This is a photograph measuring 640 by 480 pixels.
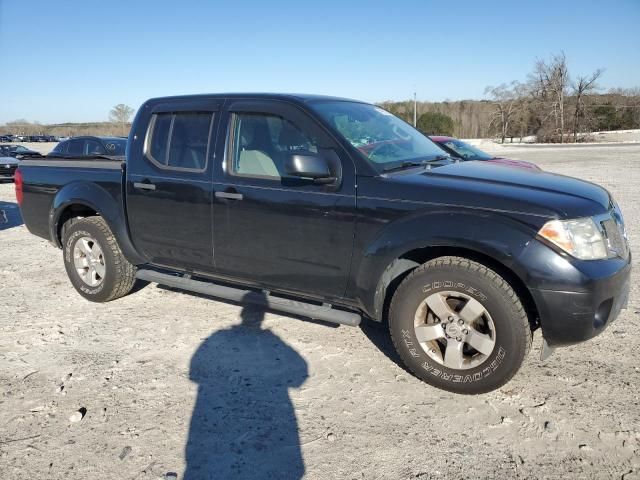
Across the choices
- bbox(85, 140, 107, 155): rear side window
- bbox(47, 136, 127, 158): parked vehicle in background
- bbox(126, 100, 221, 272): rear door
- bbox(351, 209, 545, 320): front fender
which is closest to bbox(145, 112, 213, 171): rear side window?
bbox(126, 100, 221, 272): rear door

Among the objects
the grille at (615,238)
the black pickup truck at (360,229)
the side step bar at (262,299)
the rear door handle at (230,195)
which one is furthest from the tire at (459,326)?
the rear door handle at (230,195)

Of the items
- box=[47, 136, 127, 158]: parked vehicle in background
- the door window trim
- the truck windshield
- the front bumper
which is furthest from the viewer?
box=[47, 136, 127, 158]: parked vehicle in background

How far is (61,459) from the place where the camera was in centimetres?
259

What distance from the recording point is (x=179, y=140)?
4262 mm

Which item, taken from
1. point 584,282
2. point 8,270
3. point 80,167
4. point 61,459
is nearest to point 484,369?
point 584,282

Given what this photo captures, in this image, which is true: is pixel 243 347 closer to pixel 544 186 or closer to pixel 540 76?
pixel 544 186

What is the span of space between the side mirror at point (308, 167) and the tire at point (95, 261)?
2.33 m

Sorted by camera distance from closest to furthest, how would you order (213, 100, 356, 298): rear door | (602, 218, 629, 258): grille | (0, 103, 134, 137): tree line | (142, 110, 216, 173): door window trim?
(602, 218, 629, 258): grille < (213, 100, 356, 298): rear door < (142, 110, 216, 173): door window trim < (0, 103, 134, 137): tree line

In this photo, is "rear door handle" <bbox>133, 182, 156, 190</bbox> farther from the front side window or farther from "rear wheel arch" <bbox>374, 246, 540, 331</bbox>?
"rear wheel arch" <bbox>374, 246, 540, 331</bbox>

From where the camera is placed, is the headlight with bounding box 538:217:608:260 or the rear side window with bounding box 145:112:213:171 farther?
the rear side window with bounding box 145:112:213:171

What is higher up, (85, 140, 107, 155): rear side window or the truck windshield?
(85, 140, 107, 155): rear side window

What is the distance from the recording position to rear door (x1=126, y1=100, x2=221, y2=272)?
402 centimetres

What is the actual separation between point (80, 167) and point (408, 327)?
368 cm

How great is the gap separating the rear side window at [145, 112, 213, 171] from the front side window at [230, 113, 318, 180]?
0.30m
